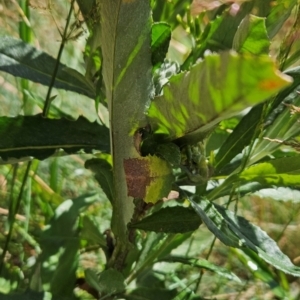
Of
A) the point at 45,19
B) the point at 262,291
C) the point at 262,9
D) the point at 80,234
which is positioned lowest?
the point at 262,291

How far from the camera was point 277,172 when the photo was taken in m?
0.64

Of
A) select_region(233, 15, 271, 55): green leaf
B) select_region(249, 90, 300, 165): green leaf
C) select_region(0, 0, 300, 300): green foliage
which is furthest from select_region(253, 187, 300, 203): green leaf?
select_region(233, 15, 271, 55): green leaf

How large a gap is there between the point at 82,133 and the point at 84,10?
17 cm

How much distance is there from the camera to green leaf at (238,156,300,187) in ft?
2.07

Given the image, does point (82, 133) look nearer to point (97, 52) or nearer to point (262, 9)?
point (97, 52)

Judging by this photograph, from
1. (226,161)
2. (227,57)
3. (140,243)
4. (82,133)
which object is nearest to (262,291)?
(140,243)

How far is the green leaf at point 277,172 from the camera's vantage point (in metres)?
0.63

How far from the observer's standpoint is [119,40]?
0.51 meters

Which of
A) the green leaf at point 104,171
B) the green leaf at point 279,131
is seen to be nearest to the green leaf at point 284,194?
the green leaf at point 279,131

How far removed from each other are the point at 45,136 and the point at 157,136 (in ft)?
0.62

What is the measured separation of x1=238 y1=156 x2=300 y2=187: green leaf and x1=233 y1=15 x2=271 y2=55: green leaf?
7.1 inches

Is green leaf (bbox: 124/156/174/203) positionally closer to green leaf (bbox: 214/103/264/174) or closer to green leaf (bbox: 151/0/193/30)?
green leaf (bbox: 214/103/264/174)

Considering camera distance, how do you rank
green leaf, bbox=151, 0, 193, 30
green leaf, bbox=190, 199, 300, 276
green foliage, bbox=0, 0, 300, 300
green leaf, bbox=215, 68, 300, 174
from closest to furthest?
green foliage, bbox=0, 0, 300, 300
green leaf, bbox=190, 199, 300, 276
green leaf, bbox=215, 68, 300, 174
green leaf, bbox=151, 0, 193, 30

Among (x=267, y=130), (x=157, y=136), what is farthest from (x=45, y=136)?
(x=267, y=130)
